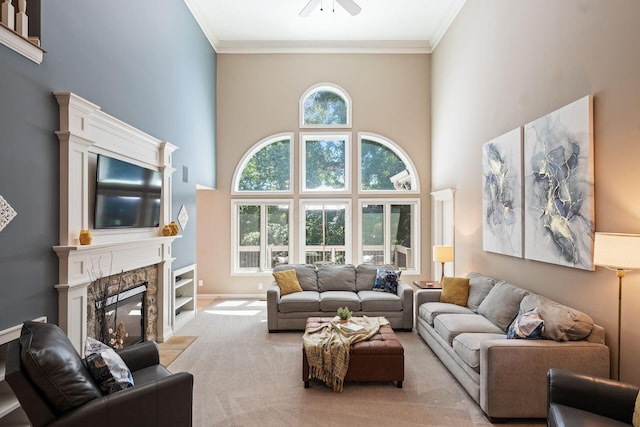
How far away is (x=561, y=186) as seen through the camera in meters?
3.30

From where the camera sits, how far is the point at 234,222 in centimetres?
751

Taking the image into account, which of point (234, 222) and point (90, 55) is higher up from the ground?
point (90, 55)

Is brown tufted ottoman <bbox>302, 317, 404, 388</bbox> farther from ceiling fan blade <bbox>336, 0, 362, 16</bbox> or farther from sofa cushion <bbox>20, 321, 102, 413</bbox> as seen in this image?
ceiling fan blade <bbox>336, 0, 362, 16</bbox>

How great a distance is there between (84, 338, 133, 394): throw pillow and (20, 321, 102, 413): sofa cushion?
0.36ft

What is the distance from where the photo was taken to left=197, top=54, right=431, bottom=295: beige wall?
24.6 ft

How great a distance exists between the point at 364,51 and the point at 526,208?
5.00 metres

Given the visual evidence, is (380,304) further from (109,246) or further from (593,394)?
(109,246)

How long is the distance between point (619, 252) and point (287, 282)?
13.7 feet

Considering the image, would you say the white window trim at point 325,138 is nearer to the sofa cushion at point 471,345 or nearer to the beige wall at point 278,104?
the beige wall at point 278,104

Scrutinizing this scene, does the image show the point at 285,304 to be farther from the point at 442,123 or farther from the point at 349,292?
the point at 442,123

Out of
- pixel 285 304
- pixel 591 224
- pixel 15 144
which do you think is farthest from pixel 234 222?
pixel 591 224

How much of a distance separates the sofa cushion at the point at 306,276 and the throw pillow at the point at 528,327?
10.7ft

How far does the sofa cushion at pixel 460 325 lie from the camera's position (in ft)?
12.0

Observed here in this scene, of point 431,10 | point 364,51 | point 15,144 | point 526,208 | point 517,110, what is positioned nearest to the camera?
point 15,144
